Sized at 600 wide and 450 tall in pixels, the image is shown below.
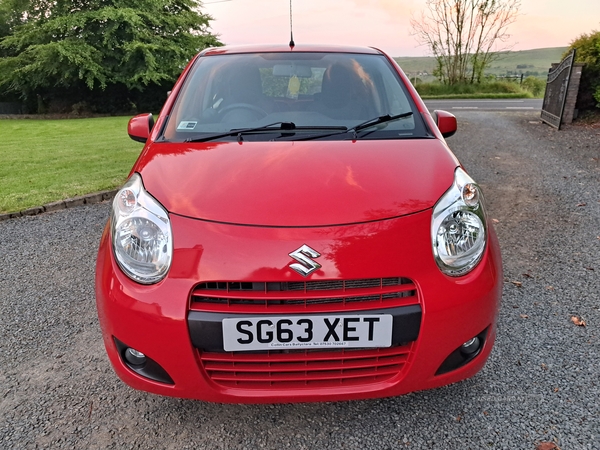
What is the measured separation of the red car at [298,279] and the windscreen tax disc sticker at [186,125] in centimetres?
46

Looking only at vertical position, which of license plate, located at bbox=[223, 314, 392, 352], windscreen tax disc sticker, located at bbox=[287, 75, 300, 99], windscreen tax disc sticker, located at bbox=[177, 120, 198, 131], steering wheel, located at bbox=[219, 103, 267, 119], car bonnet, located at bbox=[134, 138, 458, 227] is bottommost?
license plate, located at bbox=[223, 314, 392, 352]

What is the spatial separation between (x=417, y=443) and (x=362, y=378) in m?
0.40

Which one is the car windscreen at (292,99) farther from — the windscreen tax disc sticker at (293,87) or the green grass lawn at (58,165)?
the green grass lawn at (58,165)

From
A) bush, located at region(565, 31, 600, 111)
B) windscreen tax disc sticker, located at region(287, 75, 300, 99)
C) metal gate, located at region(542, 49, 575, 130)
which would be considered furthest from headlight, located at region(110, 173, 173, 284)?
bush, located at region(565, 31, 600, 111)

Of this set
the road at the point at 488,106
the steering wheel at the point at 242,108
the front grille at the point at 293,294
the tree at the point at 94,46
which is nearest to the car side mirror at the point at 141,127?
the steering wheel at the point at 242,108

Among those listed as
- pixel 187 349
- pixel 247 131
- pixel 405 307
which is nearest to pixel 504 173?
pixel 247 131

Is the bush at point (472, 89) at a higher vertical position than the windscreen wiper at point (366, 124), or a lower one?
lower

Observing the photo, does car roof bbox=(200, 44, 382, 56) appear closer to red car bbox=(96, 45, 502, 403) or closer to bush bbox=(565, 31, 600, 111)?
red car bbox=(96, 45, 502, 403)

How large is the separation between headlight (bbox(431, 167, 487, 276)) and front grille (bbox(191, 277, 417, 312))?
21cm

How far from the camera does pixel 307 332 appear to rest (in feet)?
5.06

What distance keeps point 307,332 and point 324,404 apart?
634 mm

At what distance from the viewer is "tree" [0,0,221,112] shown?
18.5 m

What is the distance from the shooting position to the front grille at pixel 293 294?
153cm

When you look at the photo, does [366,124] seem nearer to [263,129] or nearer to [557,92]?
[263,129]
